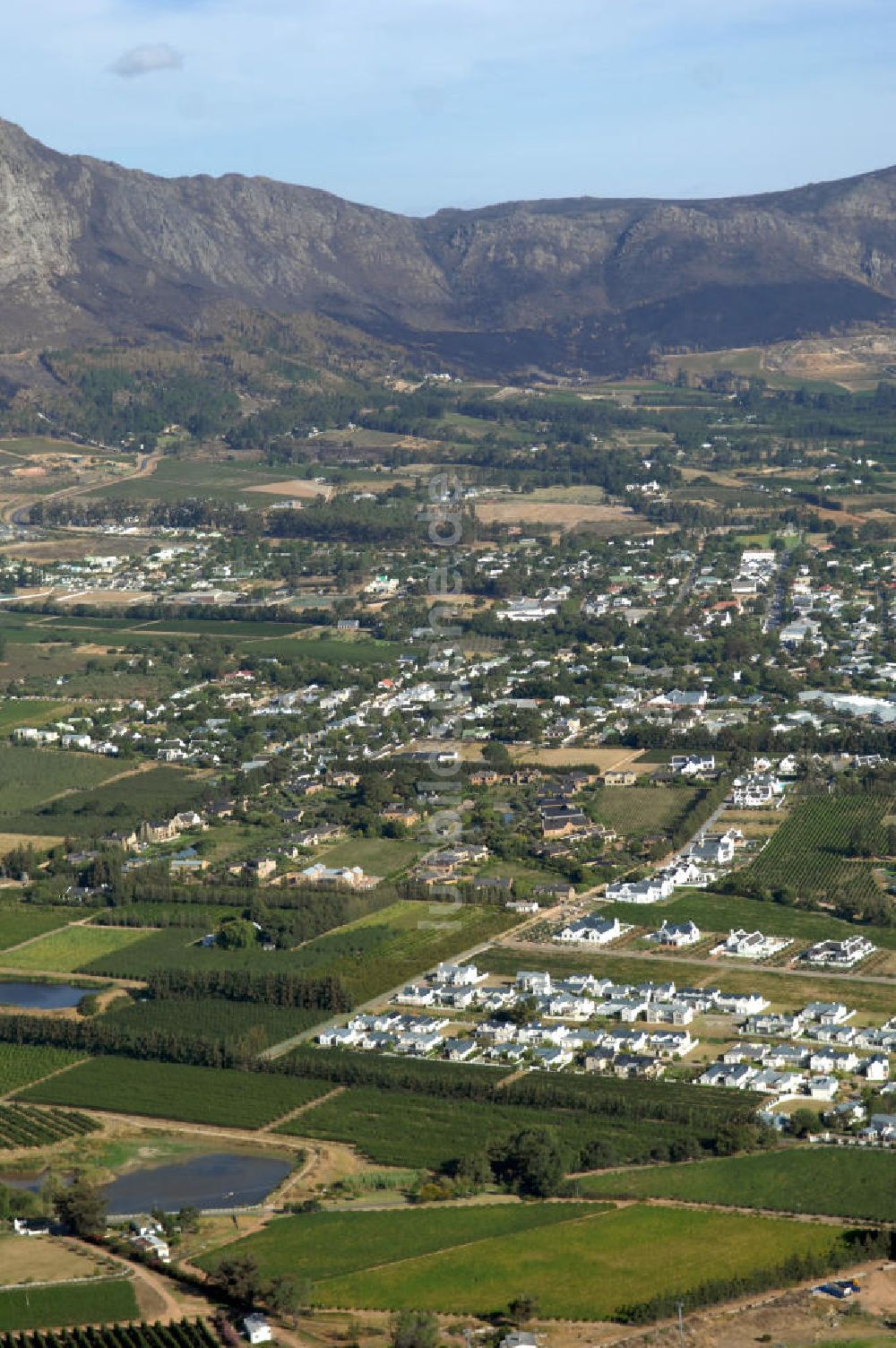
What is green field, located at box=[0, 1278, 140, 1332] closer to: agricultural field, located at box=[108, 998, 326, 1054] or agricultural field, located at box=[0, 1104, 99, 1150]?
agricultural field, located at box=[0, 1104, 99, 1150]

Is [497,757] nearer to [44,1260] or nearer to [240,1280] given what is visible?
[44,1260]

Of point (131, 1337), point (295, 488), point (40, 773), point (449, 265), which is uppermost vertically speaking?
point (449, 265)

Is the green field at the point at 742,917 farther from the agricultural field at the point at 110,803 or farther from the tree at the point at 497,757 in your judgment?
the agricultural field at the point at 110,803

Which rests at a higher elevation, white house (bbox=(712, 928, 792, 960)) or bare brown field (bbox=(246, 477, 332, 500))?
bare brown field (bbox=(246, 477, 332, 500))

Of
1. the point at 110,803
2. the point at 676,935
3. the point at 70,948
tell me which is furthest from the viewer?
the point at 110,803

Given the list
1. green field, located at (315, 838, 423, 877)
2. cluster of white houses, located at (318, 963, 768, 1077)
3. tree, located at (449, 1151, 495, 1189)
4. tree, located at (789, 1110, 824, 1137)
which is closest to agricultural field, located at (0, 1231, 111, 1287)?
tree, located at (449, 1151, 495, 1189)

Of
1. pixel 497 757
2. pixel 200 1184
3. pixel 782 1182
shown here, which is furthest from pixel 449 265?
pixel 782 1182

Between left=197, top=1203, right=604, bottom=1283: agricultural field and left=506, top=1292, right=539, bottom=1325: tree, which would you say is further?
left=197, top=1203, right=604, bottom=1283: agricultural field
